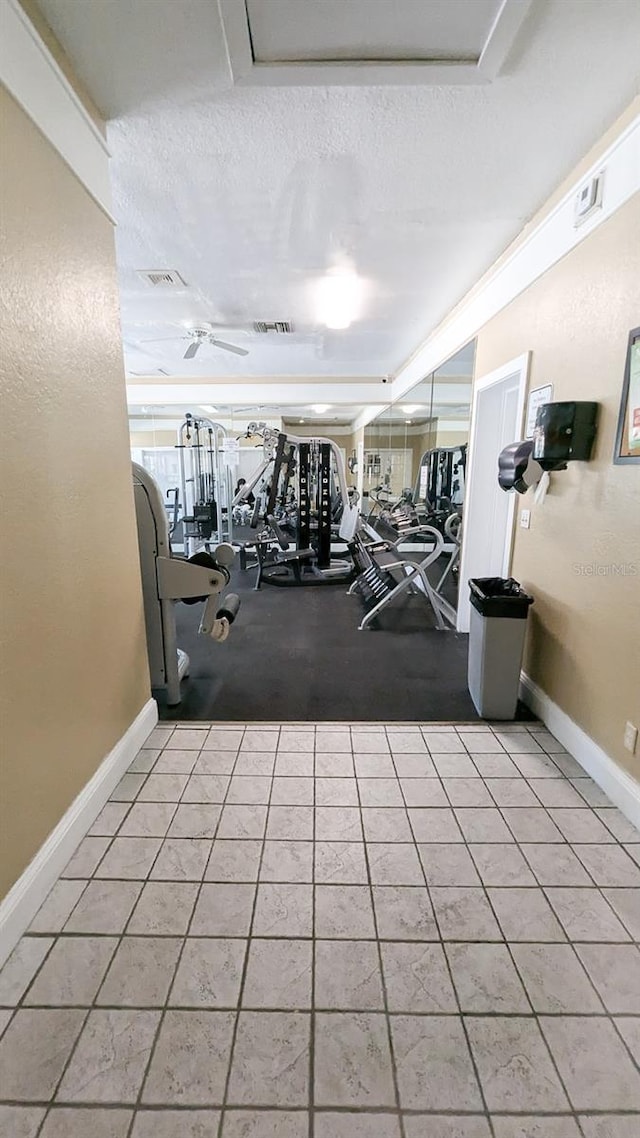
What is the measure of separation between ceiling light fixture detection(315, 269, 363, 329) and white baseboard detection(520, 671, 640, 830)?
3119mm

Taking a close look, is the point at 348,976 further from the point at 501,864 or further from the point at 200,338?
the point at 200,338

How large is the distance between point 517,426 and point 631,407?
106 centimetres

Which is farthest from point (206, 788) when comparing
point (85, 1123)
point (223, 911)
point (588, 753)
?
point (588, 753)

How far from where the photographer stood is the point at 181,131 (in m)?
1.96

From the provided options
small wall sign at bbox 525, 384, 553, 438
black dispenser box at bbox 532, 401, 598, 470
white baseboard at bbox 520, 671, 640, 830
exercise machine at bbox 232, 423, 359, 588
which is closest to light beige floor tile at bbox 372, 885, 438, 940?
white baseboard at bbox 520, 671, 640, 830

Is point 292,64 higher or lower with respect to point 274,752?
higher

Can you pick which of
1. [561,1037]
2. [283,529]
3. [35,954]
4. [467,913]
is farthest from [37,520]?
[283,529]

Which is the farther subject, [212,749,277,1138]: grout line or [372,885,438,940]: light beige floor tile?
[372,885,438,940]: light beige floor tile

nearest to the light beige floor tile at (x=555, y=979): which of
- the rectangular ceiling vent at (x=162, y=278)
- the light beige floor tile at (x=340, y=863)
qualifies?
the light beige floor tile at (x=340, y=863)

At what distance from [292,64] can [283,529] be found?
575 cm

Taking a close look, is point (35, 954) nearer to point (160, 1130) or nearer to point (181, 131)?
point (160, 1130)

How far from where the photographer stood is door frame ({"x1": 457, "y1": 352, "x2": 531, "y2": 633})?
2.82 metres

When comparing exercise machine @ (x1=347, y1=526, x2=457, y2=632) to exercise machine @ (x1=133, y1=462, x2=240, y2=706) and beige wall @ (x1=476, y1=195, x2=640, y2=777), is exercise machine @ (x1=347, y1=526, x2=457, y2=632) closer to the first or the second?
beige wall @ (x1=476, y1=195, x2=640, y2=777)

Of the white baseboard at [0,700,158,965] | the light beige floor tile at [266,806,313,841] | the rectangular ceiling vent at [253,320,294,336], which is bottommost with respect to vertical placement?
the light beige floor tile at [266,806,313,841]
